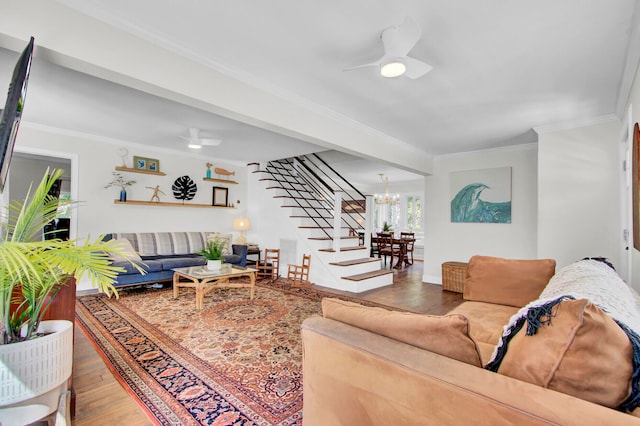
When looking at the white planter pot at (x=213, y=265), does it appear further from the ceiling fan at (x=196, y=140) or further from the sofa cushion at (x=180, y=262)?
the ceiling fan at (x=196, y=140)

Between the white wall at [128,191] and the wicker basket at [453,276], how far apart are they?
446 centimetres

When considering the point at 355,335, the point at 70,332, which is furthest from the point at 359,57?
the point at 70,332

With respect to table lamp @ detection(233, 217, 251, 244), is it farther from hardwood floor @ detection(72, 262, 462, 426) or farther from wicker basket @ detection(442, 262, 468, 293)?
wicker basket @ detection(442, 262, 468, 293)

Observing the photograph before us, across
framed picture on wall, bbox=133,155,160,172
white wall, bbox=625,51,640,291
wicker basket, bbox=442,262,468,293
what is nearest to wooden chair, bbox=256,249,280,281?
framed picture on wall, bbox=133,155,160,172

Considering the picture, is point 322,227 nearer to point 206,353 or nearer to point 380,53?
point 206,353

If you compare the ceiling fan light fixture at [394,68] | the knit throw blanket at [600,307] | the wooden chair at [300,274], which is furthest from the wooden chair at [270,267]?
the knit throw blanket at [600,307]

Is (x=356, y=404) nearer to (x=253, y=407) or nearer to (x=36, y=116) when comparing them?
(x=253, y=407)

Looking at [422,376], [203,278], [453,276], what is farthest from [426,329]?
[453,276]

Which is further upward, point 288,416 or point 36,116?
point 36,116

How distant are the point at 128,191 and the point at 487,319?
5.64 metres

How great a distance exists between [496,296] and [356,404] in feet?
6.92

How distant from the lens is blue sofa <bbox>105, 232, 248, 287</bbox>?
4.55 meters

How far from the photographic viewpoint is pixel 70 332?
146 cm

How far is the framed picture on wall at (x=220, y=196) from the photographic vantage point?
653cm
